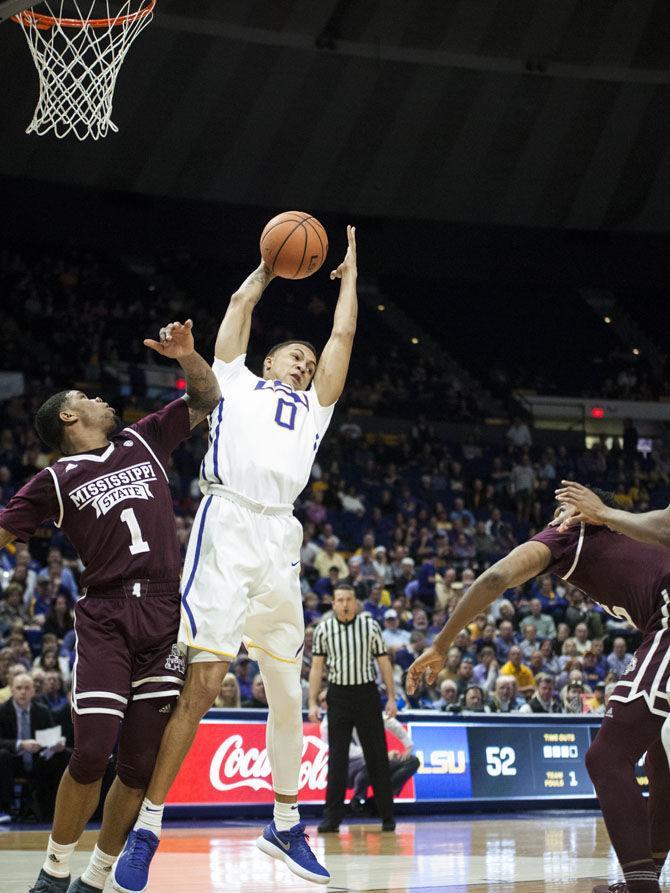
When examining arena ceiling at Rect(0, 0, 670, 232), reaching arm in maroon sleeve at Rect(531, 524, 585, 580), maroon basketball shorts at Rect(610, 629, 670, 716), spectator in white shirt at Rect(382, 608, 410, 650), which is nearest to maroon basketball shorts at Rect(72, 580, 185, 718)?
reaching arm in maroon sleeve at Rect(531, 524, 585, 580)

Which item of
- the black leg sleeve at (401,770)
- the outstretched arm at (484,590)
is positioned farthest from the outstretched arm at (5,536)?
the black leg sleeve at (401,770)

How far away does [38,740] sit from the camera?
11.3 metres

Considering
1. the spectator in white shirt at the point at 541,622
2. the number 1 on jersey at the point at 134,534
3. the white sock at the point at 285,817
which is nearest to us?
the number 1 on jersey at the point at 134,534

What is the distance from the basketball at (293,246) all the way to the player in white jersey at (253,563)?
0.27m

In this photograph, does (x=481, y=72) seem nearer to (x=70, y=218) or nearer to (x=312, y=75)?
(x=312, y=75)

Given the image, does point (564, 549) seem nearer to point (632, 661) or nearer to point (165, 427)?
point (632, 661)

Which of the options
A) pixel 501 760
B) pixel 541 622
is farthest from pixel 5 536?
pixel 541 622

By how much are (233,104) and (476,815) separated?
50.7 ft

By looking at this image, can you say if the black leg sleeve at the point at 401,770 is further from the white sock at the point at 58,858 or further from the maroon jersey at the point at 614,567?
the white sock at the point at 58,858

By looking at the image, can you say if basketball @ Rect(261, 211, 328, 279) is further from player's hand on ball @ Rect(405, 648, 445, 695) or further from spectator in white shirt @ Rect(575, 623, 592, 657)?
spectator in white shirt @ Rect(575, 623, 592, 657)

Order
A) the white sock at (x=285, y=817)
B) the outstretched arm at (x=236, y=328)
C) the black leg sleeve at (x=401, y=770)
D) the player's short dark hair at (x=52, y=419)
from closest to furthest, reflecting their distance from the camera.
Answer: the player's short dark hair at (x=52, y=419) → the white sock at (x=285, y=817) → the outstretched arm at (x=236, y=328) → the black leg sleeve at (x=401, y=770)

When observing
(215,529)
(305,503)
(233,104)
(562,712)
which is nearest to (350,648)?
(562,712)

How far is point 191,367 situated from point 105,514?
83 centimetres

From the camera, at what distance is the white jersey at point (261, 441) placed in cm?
573
